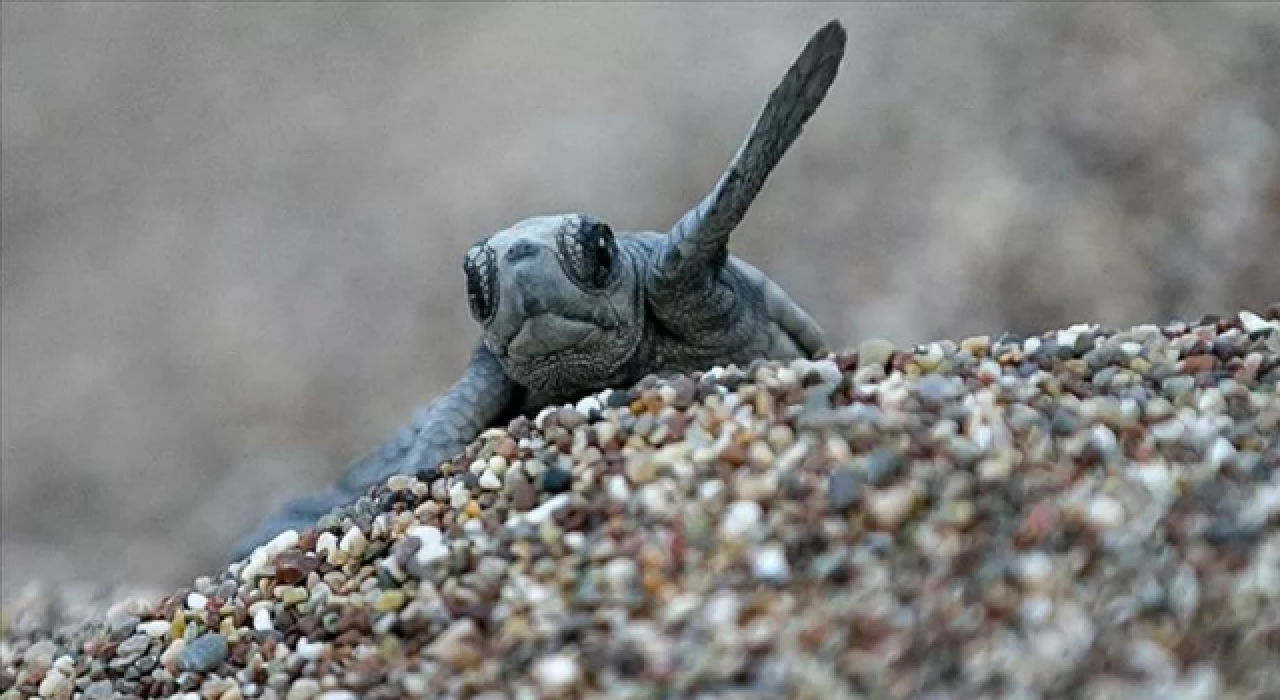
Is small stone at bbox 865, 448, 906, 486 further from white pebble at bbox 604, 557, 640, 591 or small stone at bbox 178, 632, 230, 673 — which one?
small stone at bbox 178, 632, 230, 673

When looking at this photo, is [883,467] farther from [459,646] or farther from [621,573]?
[459,646]

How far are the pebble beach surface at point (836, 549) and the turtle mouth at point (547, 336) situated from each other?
0.41ft

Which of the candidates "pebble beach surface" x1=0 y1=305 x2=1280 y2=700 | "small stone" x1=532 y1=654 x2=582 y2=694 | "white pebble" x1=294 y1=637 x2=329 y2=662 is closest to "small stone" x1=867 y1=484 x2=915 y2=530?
"pebble beach surface" x1=0 y1=305 x2=1280 y2=700

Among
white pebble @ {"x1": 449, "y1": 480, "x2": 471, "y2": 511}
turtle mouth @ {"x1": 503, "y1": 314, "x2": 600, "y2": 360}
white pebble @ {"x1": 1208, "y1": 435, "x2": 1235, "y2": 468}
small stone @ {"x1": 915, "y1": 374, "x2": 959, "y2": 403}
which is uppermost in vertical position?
turtle mouth @ {"x1": 503, "y1": 314, "x2": 600, "y2": 360}

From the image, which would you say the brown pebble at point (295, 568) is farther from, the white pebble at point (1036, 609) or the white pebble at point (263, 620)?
the white pebble at point (1036, 609)

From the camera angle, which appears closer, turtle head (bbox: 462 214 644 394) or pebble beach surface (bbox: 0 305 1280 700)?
pebble beach surface (bbox: 0 305 1280 700)

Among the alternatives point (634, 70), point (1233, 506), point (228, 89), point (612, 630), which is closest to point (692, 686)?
point (612, 630)

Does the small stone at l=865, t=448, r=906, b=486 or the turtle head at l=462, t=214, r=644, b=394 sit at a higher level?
the turtle head at l=462, t=214, r=644, b=394

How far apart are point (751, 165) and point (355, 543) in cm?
54

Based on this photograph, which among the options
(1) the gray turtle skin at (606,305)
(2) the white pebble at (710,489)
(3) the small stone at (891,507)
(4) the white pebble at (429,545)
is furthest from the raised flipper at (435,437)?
(3) the small stone at (891,507)

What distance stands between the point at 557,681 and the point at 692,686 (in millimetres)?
82

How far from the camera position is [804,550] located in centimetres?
73

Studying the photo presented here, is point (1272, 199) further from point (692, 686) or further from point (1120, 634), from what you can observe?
point (692, 686)

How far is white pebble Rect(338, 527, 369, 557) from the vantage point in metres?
0.99
